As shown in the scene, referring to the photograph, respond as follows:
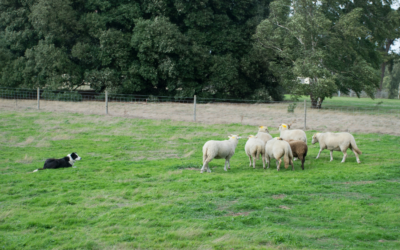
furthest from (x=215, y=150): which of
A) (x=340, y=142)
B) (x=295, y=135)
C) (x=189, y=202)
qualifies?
(x=340, y=142)

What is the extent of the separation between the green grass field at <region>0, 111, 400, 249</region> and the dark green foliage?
1893 centimetres

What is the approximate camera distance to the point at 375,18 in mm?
32438

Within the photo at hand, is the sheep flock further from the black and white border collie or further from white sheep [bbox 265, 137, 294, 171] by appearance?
the black and white border collie

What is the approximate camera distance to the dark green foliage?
31469mm

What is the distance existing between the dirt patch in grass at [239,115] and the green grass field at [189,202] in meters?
5.87

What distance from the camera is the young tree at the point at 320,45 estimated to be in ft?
91.3

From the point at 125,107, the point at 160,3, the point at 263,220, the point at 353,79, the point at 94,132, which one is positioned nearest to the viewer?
the point at 263,220

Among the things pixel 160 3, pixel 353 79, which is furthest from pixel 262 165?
pixel 160 3

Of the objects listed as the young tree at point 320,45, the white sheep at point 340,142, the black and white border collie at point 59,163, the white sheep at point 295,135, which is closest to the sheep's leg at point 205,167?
the white sheep at point 295,135

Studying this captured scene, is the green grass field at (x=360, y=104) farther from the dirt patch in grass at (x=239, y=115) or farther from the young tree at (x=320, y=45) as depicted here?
the dirt patch in grass at (x=239, y=115)

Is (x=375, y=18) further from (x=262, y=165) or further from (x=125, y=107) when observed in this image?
(x=262, y=165)

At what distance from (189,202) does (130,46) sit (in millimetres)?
26592

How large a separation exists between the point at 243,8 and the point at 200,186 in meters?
29.9

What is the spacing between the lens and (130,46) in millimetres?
32188
